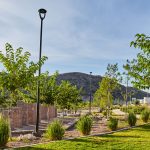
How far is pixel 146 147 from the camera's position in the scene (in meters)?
13.3

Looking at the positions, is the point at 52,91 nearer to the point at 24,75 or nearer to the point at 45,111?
the point at 45,111

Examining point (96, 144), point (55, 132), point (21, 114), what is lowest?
point (96, 144)

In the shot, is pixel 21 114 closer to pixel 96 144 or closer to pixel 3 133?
pixel 3 133

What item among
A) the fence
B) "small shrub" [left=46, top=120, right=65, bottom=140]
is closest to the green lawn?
"small shrub" [left=46, top=120, right=65, bottom=140]

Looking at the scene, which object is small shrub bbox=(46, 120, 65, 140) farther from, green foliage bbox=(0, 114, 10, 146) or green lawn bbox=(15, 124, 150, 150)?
green foliage bbox=(0, 114, 10, 146)

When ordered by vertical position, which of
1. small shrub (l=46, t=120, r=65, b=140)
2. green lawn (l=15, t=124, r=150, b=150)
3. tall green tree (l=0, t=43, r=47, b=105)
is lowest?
green lawn (l=15, t=124, r=150, b=150)

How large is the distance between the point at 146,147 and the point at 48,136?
4343 mm

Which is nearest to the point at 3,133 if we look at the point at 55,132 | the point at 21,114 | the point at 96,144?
the point at 55,132

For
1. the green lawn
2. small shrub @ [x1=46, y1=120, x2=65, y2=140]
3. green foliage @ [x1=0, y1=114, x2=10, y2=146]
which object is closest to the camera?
the green lawn

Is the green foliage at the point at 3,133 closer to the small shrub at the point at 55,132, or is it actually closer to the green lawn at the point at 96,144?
the green lawn at the point at 96,144

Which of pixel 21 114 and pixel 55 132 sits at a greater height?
pixel 21 114

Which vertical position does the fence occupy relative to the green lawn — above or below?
above

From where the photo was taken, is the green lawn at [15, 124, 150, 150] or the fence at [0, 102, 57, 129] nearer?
the green lawn at [15, 124, 150, 150]

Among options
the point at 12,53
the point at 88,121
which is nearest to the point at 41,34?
the point at 12,53
